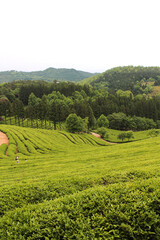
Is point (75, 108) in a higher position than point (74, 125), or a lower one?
higher

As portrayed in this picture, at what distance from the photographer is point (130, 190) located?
22.5ft

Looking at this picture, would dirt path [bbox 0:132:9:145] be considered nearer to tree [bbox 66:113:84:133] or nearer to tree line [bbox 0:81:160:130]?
tree line [bbox 0:81:160:130]

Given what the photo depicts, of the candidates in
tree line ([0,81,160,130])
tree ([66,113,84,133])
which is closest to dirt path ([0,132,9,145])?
tree line ([0,81,160,130])

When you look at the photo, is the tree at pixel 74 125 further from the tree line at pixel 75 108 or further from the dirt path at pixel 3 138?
the dirt path at pixel 3 138

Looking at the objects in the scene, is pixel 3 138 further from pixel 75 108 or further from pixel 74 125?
pixel 75 108

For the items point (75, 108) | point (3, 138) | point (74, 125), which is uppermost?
point (75, 108)

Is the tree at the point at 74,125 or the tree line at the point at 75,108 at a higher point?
the tree line at the point at 75,108

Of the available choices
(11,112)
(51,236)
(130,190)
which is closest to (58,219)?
(51,236)

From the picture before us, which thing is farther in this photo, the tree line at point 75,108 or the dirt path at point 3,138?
the tree line at point 75,108

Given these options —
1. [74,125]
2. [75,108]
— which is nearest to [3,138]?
[74,125]

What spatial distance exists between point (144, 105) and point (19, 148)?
4092 inches

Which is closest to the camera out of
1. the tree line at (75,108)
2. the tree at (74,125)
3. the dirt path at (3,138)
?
the dirt path at (3,138)

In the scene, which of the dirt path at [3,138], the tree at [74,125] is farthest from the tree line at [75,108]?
the dirt path at [3,138]

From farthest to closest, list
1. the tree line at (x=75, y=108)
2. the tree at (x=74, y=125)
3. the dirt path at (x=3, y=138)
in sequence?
the tree line at (x=75, y=108)
the tree at (x=74, y=125)
the dirt path at (x=3, y=138)
